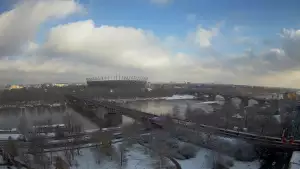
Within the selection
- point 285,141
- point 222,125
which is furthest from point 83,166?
point 222,125

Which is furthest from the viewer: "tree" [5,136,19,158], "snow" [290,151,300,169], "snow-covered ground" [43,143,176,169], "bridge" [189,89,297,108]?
"bridge" [189,89,297,108]

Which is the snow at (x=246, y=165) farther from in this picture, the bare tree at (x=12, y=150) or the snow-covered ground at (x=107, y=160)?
the bare tree at (x=12, y=150)

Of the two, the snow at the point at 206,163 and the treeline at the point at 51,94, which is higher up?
the treeline at the point at 51,94

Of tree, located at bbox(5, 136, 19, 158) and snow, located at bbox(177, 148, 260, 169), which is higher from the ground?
tree, located at bbox(5, 136, 19, 158)

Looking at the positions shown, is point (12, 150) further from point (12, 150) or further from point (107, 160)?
point (107, 160)

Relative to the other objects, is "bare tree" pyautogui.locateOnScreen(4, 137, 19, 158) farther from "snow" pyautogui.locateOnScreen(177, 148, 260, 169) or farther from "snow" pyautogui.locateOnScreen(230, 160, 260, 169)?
"snow" pyautogui.locateOnScreen(230, 160, 260, 169)

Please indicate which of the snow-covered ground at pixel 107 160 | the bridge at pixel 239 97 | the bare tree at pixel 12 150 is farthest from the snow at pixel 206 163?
the bridge at pixel 239 97

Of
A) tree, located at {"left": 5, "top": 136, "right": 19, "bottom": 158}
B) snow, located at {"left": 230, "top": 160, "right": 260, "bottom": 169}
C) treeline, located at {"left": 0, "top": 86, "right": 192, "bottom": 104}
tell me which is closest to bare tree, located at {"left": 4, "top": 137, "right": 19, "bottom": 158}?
tree, located at {"left": 5, "top": 136, "right": 19, "bottom": 158}

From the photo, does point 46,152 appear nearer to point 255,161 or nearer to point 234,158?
point 234,158

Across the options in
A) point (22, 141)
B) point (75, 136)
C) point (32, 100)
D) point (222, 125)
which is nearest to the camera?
point (22, 141)

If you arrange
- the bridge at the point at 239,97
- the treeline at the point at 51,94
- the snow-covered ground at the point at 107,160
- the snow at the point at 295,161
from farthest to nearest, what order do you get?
the treeline at the point at 51,94 → the bridge at the point at 239,97 → the snow-covered ground at the point at 107,160 → the snow at the point at 295,161

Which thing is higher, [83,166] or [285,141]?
[285,141]
